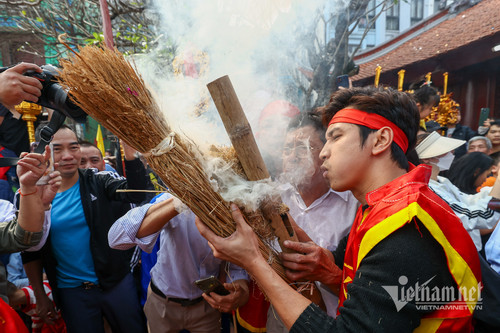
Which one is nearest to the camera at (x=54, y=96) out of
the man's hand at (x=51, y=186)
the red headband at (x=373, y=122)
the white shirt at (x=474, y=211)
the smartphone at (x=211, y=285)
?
the man's hand at (x=51, y=186)

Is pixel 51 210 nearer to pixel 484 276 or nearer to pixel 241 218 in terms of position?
pixel 241 218

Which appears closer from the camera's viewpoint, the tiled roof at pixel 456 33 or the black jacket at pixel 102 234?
the black jacket at pixel 102 234

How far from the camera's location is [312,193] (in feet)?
7.80

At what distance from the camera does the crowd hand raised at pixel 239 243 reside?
56.2 inches

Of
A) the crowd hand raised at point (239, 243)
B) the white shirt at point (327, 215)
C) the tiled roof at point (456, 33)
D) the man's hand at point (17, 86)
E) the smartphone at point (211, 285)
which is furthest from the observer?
the tiled roof at point (456, 33)

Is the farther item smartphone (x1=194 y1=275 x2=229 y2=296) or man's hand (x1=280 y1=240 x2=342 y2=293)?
smartphone (x1=194 y1=275 x2=229 y2=296)

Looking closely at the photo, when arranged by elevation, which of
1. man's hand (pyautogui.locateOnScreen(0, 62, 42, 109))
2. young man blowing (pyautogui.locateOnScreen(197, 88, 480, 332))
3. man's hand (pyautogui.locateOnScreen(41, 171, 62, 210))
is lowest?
young man blowing (pyautogui.locateOnScreen(197, 88, 480, 332))

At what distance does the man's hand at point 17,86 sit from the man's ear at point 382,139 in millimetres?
1875

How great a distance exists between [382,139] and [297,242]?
0.69m

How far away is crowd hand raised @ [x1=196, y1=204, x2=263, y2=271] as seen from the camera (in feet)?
4.68

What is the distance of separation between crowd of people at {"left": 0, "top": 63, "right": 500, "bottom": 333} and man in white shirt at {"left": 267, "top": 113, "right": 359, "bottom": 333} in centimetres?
1

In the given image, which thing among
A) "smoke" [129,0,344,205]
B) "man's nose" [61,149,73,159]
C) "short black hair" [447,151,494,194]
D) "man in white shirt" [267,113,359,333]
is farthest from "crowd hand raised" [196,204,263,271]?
"short black hair" [447,151,494,194]

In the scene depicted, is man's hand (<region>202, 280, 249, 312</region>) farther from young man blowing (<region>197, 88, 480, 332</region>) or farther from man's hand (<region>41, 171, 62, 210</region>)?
man's hand (<region>41, 171, 62, 210</region>)

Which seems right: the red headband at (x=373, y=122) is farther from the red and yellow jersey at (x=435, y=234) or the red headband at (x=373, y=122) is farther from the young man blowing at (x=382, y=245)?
the red and yellow jersey at (x=435, y=234)
